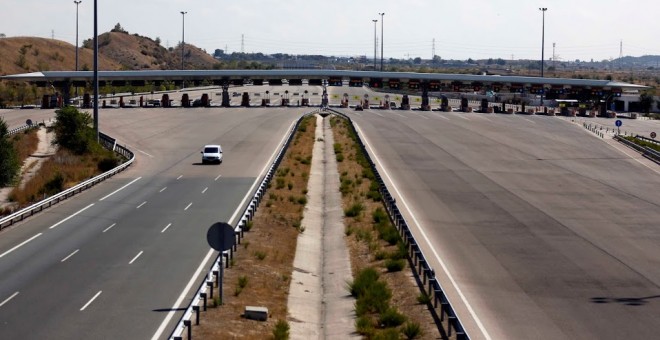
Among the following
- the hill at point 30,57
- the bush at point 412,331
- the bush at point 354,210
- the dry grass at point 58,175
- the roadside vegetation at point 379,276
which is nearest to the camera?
the bush at point 412,331

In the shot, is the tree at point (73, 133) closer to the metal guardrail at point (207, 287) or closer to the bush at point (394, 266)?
the metal guardrail at point (207, 287)

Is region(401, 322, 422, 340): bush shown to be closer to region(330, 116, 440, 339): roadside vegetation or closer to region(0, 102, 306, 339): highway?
region(330, 116, 440, 339): roadside vegetation

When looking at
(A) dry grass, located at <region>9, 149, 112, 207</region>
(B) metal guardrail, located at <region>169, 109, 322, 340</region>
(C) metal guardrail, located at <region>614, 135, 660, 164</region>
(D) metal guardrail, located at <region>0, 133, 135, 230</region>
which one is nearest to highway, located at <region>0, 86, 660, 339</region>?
(D) metal guardrail, located at <region>0, 133, 135, 230</region>

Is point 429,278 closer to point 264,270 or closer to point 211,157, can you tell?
point 264,270

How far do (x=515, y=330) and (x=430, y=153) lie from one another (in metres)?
45.2

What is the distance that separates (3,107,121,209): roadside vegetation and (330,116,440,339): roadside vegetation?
Result: 1325cm

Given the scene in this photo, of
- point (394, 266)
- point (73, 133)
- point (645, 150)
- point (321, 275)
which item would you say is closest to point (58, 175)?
point (73, 133)

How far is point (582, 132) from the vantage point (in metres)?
87.7

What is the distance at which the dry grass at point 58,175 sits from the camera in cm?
4322

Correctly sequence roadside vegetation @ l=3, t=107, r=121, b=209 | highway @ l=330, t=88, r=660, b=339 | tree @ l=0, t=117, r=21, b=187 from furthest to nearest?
tree @ l=0, t=117, r=21, b=187 < roadside vegetation @ l=3, t=107, r=121, b=209 < highway @ l=330, t=88, r=660, b=339

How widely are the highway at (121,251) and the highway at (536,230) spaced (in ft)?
21.8

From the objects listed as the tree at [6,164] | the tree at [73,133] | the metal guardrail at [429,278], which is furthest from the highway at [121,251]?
the metal guardrail at [429,278]

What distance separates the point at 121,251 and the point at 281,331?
10170mm

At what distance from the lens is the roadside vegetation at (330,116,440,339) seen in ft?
63.8
